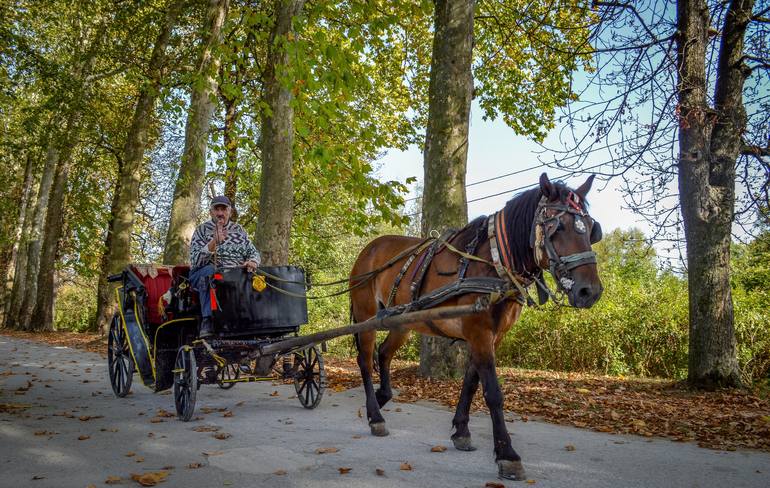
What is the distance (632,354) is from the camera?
39.0ft

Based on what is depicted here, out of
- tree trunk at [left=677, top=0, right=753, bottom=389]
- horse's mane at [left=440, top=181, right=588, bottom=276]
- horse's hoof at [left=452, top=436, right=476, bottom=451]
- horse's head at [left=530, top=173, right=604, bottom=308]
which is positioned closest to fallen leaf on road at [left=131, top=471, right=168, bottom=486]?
horse's hoof at [left=452, top=436, right=476, bottom=451]

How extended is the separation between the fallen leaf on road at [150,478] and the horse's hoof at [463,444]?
2.36m

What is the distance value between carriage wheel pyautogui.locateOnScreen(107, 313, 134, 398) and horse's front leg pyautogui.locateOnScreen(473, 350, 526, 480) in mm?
5137

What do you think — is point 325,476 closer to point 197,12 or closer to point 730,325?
point 730,325

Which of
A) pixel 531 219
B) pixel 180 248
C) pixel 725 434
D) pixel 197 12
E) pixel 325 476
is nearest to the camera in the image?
pixel 325 476

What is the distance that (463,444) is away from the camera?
4.95 meters

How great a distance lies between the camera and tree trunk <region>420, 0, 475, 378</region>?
29.3 feet

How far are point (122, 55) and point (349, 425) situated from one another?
15482 millimetres

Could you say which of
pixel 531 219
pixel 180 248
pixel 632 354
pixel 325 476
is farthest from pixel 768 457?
pixel 180 248

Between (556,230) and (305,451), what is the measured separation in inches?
109

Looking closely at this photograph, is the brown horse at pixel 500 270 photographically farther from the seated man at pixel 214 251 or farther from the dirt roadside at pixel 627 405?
the dirt roadside at pixel 627 405

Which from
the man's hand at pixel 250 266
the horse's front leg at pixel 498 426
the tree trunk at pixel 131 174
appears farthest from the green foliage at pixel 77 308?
the horse's front leg at pixel 498 426

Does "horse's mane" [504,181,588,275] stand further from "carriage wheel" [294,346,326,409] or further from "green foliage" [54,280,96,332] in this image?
"green foliage" [54,280,96,332]

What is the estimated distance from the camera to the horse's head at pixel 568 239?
404 cm
